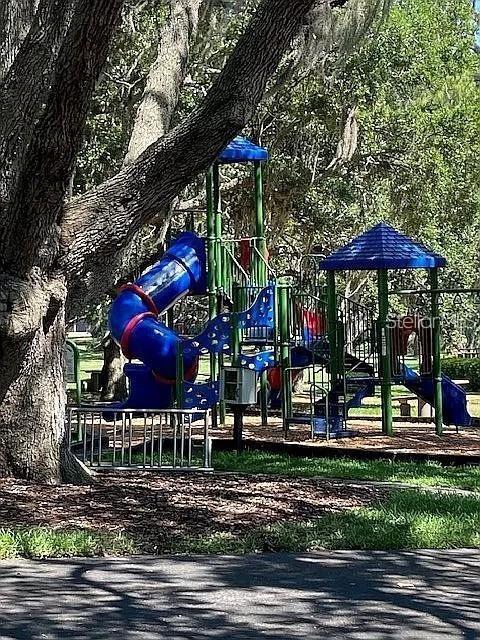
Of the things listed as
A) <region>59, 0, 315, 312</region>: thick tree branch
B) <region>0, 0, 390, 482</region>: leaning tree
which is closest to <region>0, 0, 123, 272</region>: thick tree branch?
<region>0, 0, 390, 482</region>: leaning tree

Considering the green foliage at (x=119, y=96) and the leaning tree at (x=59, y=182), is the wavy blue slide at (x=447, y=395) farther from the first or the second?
the leaning tree at (x=59, y=182)

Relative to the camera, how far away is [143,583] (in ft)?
21.8

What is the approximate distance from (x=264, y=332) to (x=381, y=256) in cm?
239

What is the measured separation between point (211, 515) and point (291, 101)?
63.1ft

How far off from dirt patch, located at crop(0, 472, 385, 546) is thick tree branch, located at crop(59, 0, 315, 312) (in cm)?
205

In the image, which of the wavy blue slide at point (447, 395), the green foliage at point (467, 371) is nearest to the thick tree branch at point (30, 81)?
the wavy blue slide at point (447, 395)

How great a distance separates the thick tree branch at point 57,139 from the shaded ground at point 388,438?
7.54 metres

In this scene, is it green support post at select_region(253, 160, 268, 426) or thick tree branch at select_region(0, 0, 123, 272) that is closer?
thick tree branch at select_region(0, 0, 123, 272)

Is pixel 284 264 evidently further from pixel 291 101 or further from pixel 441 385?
pixel 441 385

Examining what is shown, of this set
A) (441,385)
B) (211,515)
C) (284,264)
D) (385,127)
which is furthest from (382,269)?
(284,264)

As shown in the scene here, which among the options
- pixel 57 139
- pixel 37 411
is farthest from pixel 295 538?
pixel 57 139

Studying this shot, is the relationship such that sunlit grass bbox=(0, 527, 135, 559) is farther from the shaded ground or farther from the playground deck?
the shaded ground

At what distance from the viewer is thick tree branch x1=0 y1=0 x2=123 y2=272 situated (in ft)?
25.1

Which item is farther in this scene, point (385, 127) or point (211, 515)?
point (385, 127)
